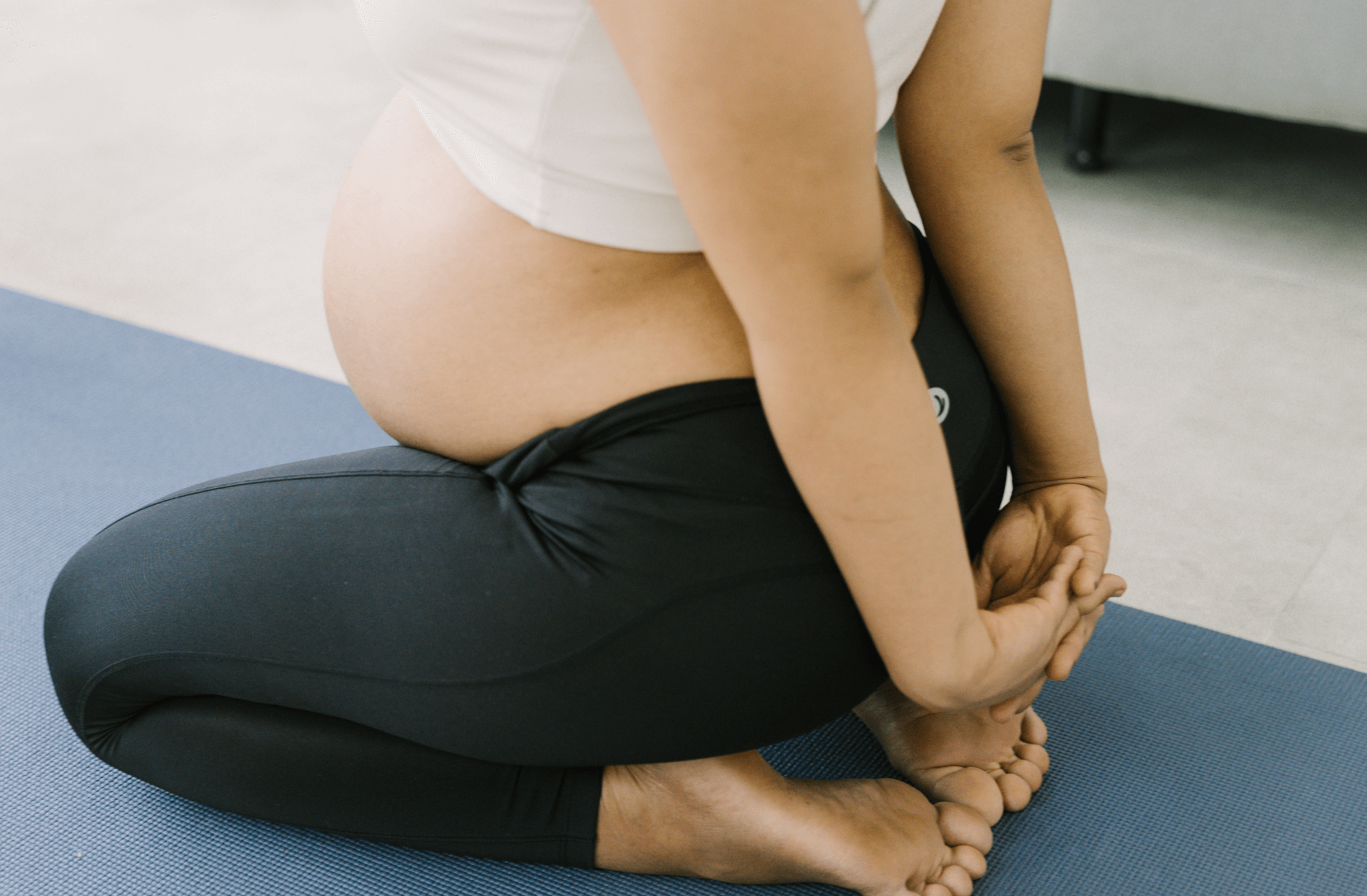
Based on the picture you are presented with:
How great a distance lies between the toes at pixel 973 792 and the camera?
96cm

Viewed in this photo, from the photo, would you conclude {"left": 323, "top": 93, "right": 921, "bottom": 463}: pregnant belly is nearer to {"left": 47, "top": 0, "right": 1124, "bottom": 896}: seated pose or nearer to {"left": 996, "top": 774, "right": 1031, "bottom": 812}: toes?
{"left": 47, "top": 0, "right": 1124, "bottom": 896}: seated pose

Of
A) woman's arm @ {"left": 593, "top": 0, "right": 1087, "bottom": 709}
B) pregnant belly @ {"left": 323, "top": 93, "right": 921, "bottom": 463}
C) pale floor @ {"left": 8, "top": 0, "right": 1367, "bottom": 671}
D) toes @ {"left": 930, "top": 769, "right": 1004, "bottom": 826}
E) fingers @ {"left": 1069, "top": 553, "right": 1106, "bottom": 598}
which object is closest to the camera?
woman's arm @ {"left": 593, "top": 0, "right": 1087, "bottom": 709}

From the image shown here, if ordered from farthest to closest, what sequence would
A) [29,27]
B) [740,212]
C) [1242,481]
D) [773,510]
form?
[29,27] → [1242,481] → [773,510] → [740,212]

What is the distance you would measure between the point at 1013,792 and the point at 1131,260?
4.17 ft

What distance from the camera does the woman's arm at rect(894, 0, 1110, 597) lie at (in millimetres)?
873

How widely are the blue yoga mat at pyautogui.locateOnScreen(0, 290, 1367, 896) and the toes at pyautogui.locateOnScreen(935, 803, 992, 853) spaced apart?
3 cm

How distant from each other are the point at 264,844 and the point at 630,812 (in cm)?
31

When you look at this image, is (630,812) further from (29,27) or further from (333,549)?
(29,27)

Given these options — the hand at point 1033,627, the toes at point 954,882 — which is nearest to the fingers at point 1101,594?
the hand at point 1033,627

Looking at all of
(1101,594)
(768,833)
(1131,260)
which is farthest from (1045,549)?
(1131,260)

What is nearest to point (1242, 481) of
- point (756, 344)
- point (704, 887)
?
point (704, 887)

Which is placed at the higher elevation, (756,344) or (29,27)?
(756,344)

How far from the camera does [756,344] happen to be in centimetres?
65

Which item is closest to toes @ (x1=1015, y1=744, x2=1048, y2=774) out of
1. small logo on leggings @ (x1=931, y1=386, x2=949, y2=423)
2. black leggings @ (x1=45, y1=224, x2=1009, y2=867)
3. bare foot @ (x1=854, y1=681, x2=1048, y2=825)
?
bare foot @ (x1=854, y1=681, x2=1048, y2=825)
